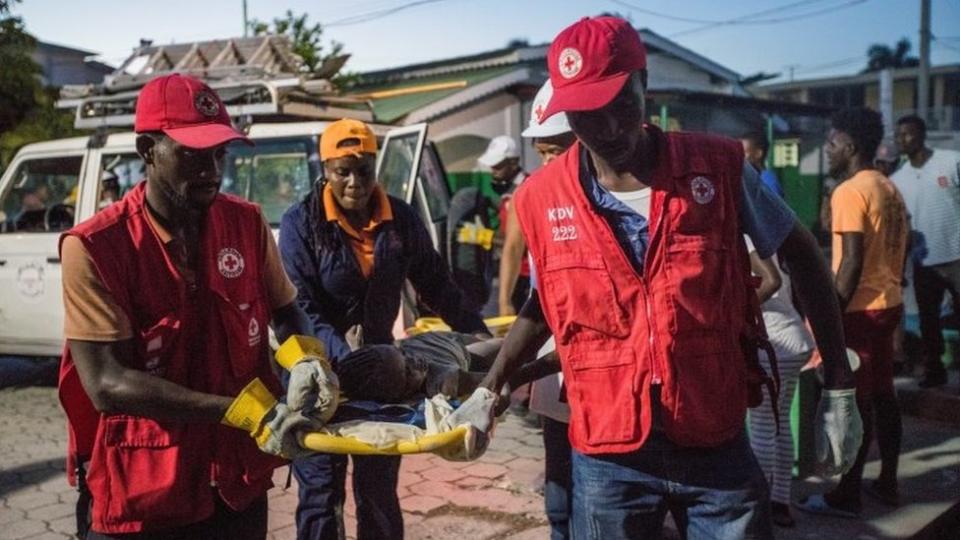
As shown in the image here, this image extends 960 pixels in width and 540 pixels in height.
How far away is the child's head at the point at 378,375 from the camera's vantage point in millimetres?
2754

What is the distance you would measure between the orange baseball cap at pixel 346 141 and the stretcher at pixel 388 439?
3.93 ft

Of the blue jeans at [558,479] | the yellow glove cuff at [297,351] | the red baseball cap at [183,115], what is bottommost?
the blue jeans at [558,479]

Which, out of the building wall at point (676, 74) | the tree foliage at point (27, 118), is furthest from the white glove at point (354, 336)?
the building wall at point (676, 74)

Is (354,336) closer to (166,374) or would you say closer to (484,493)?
(166,374)

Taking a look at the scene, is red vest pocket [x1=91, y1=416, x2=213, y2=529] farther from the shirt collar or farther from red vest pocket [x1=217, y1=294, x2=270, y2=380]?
the shirt collar

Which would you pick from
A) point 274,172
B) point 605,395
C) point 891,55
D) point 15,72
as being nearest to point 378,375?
point 605,395

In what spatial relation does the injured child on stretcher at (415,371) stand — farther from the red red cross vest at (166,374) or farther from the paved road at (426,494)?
the paved road at (426,494)

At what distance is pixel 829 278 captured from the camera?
2371 mm

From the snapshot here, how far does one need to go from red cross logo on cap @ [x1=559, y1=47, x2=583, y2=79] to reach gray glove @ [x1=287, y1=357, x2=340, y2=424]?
3.27 feet

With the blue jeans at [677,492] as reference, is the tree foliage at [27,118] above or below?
above

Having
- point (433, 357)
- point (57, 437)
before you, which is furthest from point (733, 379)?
point (57, 437)

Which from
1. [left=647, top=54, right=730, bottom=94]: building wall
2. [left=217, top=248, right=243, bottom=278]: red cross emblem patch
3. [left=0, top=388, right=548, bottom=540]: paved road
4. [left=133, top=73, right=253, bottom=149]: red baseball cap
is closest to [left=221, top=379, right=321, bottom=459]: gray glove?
[left=217, top=248, right=243, bottom=278]: red cross emblem patch

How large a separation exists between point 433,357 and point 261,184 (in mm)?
3881

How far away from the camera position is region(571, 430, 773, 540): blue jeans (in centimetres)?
216
